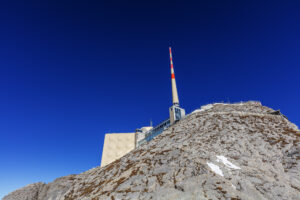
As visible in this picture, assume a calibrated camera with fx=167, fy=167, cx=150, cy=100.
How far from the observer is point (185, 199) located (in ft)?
33.6

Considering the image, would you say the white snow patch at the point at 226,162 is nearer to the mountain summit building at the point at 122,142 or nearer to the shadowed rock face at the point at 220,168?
Answer: the shadowed rock face at the point at 220,168

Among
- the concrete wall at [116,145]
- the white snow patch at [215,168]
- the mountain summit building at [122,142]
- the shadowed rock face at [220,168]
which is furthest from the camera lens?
the concrete wall at [116,145]

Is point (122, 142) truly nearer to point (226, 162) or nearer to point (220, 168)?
point (226, 162)

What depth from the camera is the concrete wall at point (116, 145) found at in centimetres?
A: 8044

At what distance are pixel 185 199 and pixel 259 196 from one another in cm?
445

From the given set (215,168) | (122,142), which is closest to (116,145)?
(122,142)

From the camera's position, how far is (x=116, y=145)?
273ft

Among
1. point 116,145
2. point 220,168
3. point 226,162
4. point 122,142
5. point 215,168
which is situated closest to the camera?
point 215,168

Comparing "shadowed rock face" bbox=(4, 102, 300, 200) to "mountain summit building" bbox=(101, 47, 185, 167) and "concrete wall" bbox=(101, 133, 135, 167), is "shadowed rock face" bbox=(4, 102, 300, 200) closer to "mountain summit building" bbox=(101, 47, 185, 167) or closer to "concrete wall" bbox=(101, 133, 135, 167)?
"mountain summit building" bbox=(101, 47, 185, 167)

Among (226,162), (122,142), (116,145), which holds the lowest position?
(226,162)

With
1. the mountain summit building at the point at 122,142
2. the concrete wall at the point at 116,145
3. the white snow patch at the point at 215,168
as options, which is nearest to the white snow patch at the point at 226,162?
the white snow patch at the point at 215,168

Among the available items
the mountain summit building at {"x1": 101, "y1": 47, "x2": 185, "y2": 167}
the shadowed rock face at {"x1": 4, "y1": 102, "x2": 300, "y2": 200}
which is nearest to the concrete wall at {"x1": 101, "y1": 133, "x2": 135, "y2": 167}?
the mountain summit building at {"x1": 101, "y1": 47, "x2": 185, "y2": 167}

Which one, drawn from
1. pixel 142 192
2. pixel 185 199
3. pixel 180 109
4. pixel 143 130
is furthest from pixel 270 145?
pixel 143 130

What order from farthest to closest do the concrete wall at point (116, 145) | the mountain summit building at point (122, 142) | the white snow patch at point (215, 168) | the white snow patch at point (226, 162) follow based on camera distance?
the concrete wall at point (116, 145)
the mountain summit building at point (122, 142)
the white snow patch at point (226, 162)
the white snow patch at point (215, 168)
